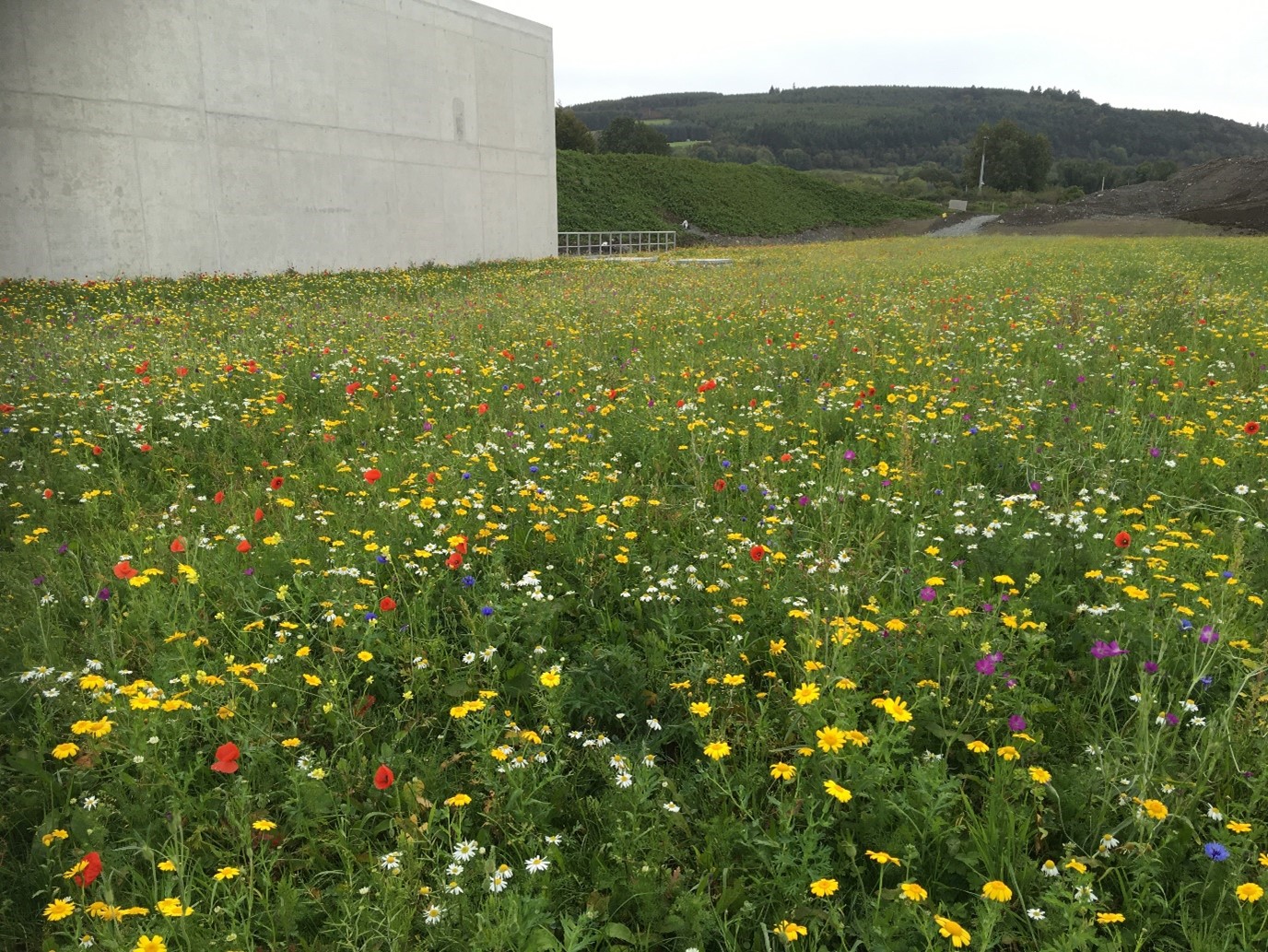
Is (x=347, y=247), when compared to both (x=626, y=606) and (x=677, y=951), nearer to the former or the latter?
(x=626, y=606)

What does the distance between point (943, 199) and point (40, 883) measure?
97.0 meters

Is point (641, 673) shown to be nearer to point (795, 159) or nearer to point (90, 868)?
point (90, 868)

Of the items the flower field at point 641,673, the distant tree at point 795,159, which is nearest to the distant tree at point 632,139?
the distant tree at point 795,159

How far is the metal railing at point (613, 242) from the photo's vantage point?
127 ft

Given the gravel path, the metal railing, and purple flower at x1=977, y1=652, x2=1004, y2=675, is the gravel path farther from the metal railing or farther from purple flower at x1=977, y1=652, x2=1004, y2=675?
purple flower at x1=977, y1=652, x2=1004, y2=675

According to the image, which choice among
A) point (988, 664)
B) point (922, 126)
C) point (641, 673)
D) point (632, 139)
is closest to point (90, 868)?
point (641, 673)

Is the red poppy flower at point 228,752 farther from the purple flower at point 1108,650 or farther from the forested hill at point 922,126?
the forested hill at point 922,126

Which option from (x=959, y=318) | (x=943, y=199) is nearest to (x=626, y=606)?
(x=959, y=318)

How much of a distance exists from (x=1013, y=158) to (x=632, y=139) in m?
49.9

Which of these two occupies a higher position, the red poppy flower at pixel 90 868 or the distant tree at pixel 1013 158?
the distant tree at pixel 1013 158

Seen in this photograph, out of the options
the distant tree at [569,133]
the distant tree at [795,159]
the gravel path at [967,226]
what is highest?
the distant tree at [795,159]

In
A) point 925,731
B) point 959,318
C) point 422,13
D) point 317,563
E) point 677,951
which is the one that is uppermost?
point 422,13

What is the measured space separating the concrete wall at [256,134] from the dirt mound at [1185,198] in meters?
35.0

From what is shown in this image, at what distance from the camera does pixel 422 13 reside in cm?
2294
